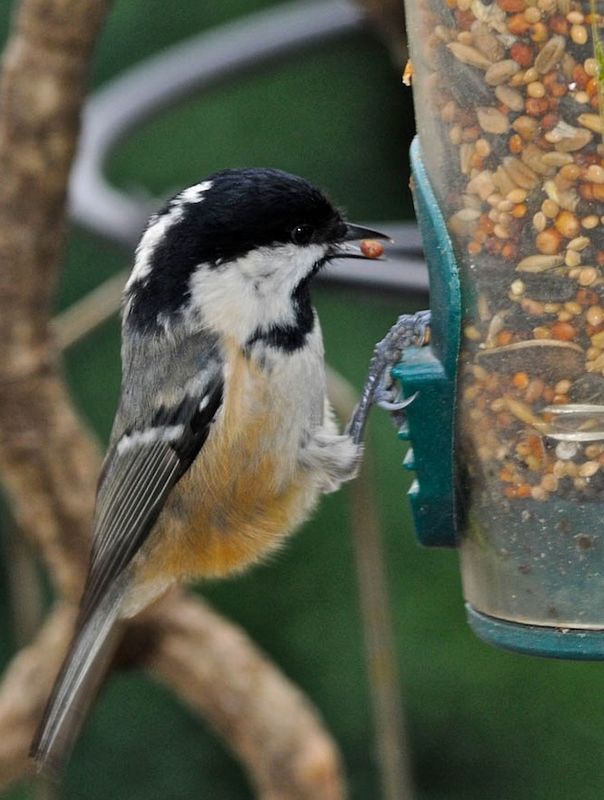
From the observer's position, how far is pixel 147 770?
4.72 meters

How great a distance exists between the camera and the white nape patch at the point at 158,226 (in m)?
2.56

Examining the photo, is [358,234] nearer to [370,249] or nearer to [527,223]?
[370,249]

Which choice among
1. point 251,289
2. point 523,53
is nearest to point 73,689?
point 251,289

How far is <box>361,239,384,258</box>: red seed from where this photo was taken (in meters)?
2.66

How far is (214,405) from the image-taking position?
8.80 feet

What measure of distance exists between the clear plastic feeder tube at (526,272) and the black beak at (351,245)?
224 millimetres

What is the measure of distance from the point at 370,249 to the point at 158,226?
33 cm

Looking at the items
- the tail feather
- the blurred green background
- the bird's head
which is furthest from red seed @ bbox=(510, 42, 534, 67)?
the blurred green background

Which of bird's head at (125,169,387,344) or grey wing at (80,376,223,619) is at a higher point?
bird's head at (125,169,387,344)

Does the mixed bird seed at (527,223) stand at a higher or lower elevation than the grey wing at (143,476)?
higher

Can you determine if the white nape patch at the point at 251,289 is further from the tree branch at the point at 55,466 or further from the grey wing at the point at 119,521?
the tree branch at the point at 55,466

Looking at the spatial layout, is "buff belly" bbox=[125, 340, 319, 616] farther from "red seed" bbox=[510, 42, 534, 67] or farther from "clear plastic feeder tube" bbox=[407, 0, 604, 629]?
"red seed" bbox=[510, 42, 534, 67]

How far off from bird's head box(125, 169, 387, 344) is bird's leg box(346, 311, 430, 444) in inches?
5.1

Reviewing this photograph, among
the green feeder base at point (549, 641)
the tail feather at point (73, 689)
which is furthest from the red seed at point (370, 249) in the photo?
the tail feather at point (73, 689)
